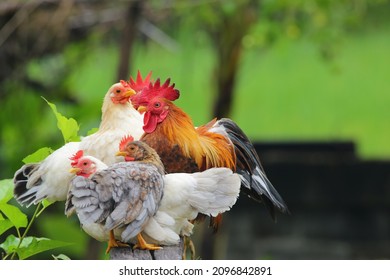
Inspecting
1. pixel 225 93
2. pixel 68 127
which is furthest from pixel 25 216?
pixel 225 93

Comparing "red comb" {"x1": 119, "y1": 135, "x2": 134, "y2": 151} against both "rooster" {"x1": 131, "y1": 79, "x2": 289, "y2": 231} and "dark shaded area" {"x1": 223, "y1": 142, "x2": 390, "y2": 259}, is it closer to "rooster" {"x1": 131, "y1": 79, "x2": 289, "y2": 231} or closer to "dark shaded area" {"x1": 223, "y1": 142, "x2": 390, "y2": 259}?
"rooster" {"x1": 131, "y1": 79, "x2": 289, "y2": 231}

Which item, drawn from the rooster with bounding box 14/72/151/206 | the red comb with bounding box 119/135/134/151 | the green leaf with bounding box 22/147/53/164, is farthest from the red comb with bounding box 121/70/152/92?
the green leaf with bounding box 22/147/53/164

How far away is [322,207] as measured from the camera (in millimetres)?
6199

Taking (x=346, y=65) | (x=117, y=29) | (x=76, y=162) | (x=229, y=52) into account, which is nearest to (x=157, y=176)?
(x=76, y=162)

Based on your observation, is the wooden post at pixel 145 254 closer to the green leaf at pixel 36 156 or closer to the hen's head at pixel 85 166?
the hen's head at pixel 85 166

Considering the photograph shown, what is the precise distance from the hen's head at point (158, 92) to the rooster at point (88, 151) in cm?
3

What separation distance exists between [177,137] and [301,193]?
14.5 ft

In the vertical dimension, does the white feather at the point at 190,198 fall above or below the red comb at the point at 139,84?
below

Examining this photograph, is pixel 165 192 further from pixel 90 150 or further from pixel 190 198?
pixel 90 150

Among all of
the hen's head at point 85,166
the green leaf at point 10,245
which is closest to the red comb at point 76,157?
the hen's head at point 85,166

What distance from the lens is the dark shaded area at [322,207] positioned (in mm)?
6164

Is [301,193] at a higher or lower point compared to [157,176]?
lower
